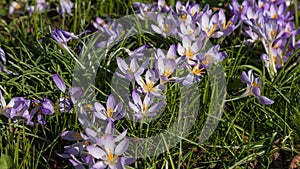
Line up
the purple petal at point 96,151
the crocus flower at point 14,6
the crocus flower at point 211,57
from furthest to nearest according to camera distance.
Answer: the crocus flower at point 14,6, the crocus flower at point 211,57, the purple petal at point 96,151

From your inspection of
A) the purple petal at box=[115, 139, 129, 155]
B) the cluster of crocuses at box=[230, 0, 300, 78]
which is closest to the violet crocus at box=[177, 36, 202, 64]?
the cluster of crocuses at box=[230, 0, 300, 78]

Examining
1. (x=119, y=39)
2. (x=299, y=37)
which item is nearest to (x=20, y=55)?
(x=119, y=39)

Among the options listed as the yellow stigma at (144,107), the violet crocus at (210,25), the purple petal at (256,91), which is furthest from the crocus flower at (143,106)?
the violet crocus at (210,25)

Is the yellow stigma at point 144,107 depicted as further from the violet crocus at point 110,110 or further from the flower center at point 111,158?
the flower center at point 111,158

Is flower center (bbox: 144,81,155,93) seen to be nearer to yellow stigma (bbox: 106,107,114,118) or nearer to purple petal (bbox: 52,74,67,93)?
yellow stigma (bbox: 106,107,114,118)

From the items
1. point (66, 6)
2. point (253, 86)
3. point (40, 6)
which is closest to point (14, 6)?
point (40, 6)

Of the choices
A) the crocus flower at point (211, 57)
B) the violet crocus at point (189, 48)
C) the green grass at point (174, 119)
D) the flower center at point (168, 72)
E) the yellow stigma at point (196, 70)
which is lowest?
the green grass at point (174, 119)
